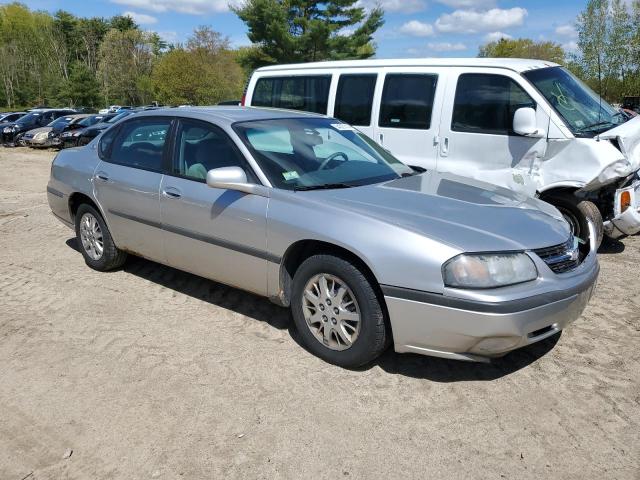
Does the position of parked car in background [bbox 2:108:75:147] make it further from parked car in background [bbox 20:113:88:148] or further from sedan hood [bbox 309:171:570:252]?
sedan hood [bbox 309:171:570:252]

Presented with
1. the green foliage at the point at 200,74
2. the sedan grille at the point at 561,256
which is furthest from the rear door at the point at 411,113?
the green foliage at the point at 200,74

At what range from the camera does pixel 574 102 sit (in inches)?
233

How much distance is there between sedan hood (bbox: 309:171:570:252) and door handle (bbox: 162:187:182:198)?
1.24m

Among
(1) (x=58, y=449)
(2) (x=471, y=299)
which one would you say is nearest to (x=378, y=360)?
(2) (x=471, y=299)

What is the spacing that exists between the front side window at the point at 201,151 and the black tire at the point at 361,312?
3.13 feet

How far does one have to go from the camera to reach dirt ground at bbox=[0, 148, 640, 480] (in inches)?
108

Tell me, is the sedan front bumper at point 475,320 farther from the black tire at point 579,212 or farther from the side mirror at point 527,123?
the side mirror at point 527,123

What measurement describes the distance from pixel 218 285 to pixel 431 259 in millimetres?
2608

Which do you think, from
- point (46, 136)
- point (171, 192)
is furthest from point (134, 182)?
point (46, 136)

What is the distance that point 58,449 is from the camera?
2846 millimetres

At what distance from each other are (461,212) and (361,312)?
2.89 feet

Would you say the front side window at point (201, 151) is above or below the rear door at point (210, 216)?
above

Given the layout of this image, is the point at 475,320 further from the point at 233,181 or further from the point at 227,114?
the point at 227,114

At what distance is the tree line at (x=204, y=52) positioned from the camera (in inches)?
496
